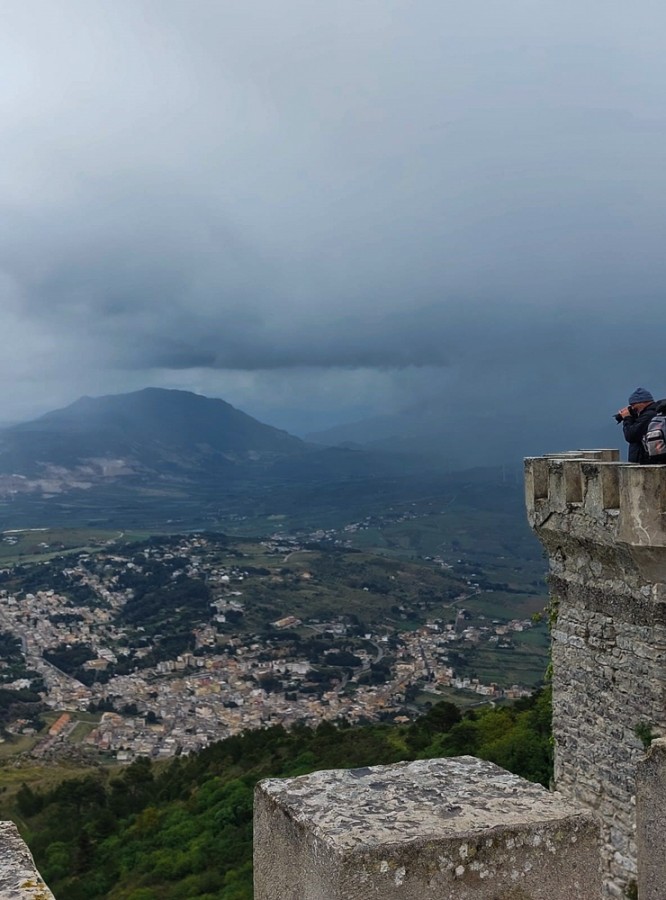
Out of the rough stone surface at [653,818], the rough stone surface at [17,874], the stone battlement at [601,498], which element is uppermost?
the stone battlement at [601,498]

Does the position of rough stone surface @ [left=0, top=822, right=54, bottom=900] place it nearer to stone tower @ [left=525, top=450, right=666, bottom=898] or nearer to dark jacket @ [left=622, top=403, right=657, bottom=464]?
stone tower @ [left=525, top=450, right=666, bottom=898]

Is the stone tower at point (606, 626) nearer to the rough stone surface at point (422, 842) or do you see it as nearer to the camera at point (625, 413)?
→ the camera at point (625, 413)

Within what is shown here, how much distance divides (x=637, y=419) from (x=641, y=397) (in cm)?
26

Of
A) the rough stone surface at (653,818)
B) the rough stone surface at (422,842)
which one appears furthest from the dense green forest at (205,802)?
the rough stone surface at (422,842)

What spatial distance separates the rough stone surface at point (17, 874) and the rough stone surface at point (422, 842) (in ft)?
2.10

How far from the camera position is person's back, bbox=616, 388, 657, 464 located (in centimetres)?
686

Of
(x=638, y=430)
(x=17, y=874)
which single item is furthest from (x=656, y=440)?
(x=17, y=874)

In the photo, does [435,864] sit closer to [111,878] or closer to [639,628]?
[639,628]

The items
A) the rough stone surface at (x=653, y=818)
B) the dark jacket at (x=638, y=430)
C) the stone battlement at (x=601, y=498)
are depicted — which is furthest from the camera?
the dark jacket at (x=638, y=430)

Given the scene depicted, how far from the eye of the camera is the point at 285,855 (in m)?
2.30

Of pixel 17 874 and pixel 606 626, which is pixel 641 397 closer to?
pixel 606 626

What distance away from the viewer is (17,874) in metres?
2.25

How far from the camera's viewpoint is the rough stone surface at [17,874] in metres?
2.13

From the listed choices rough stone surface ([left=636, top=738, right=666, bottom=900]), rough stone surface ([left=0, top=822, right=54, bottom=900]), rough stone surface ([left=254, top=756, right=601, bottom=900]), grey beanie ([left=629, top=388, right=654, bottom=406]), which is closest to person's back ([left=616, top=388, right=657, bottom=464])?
grey beanie ([left=629, top=388, right=654, bottom=406])
